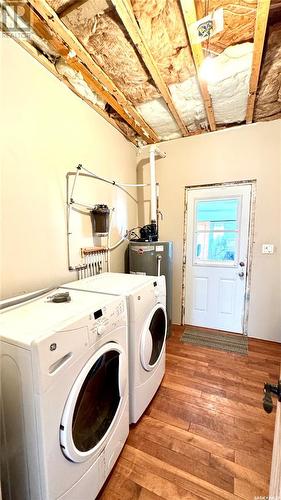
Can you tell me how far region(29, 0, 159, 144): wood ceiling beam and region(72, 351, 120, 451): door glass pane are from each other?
1.89 meters

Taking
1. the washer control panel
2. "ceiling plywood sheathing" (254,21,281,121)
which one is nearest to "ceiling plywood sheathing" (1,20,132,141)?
"ceiling plywood sheathing" (254,21,281,121)

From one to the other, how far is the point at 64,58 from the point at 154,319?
6.54ft

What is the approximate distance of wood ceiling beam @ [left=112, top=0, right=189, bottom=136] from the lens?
116 cm

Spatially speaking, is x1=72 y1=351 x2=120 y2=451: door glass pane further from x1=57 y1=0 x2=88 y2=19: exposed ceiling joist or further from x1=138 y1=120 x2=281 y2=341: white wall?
x1=138 y1=120 x2=281 y2=341: white wall

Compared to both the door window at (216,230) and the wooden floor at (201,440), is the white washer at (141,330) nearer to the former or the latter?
the wooden floor at (201,440)

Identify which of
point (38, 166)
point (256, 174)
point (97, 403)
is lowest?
point (97, 403)

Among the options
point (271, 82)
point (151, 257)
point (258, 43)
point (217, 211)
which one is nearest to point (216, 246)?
point (217, 211)

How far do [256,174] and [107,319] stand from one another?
2393 millimetres

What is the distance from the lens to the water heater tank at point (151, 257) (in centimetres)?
236

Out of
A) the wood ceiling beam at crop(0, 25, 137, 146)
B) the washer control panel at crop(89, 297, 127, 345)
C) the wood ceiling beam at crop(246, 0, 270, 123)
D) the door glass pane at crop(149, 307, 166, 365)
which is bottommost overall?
the door glass pane at crop(149, 307, 166, 365)

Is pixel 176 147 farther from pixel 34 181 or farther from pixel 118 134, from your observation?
pixel 34 181

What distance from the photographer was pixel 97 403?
3.41 feet

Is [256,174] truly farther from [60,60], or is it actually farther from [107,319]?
[107,319]

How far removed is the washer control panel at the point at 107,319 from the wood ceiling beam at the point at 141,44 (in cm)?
161
